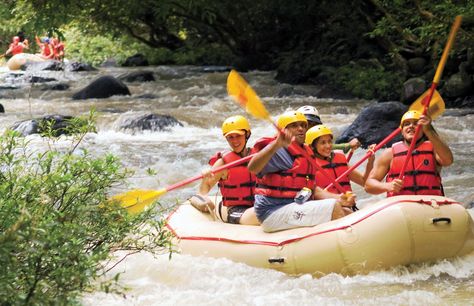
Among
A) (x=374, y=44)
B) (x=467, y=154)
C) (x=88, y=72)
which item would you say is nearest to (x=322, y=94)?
(x=374, y=44)

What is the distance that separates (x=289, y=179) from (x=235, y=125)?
720 millimetres

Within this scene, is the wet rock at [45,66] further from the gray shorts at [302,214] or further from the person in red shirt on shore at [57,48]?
the gray shorts at [302,214]

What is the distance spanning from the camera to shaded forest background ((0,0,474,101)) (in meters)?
11.7

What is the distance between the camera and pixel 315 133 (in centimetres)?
571

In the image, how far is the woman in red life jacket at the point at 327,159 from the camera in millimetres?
5715

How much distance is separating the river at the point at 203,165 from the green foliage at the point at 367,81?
435mm

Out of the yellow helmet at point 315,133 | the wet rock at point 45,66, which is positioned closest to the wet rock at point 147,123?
the yellow helmet at point 315,133

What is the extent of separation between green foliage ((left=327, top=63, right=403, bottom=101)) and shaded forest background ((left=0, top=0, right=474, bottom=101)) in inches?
0.7

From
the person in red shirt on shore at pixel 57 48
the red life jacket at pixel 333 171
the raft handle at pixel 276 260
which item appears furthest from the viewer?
the person in red shirt on shore at pixel 57 48

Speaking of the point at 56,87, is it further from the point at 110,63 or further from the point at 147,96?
the point at 110,63

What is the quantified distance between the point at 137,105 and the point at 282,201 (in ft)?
31.7

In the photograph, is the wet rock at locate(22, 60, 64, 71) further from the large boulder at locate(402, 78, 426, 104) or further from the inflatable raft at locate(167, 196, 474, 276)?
the inflatable raft at locate(167, 196, 474, 276)

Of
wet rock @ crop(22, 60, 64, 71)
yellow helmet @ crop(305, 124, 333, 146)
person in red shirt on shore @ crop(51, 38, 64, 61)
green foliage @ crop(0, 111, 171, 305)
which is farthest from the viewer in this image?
person in red shirt on shore @ crop(51, 38, 64, 61)

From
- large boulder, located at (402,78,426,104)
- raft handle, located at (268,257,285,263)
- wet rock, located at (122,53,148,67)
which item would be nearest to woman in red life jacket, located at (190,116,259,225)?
raft handle, located at (268,257,285,263)
